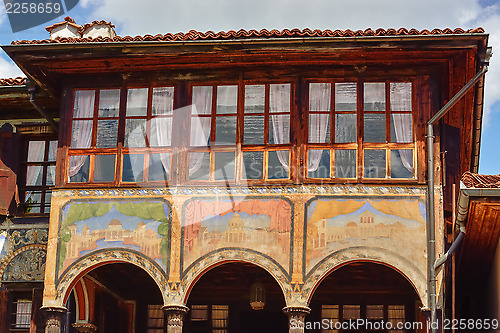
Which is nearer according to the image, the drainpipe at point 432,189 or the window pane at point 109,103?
the drainpipe at point 432,189

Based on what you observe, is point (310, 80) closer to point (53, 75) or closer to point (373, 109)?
point (373, 109)

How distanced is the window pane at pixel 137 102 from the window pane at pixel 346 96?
3493 millimetres

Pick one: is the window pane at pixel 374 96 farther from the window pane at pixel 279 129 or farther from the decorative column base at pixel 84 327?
the decorative column base at pixel 84 327

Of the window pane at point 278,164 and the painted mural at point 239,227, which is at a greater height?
the window pane at point 278,164

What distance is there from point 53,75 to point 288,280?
5.83 meters

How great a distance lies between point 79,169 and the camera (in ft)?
57.7

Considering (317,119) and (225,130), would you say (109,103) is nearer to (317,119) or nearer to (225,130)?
(225,130)

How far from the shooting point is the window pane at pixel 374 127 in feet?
56.1

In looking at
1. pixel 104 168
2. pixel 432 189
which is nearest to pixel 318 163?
pixel 432 189

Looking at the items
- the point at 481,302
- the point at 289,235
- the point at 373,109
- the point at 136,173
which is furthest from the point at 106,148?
the point at 481,302

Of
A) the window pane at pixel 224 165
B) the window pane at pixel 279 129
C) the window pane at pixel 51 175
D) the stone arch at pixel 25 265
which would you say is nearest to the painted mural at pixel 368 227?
the window pane at pixel 279 129

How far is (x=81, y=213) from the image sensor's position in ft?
56.4

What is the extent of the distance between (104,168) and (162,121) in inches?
53.1

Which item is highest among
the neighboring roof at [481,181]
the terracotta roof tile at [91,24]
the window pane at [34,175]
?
the terracotta roof tile at [91,24]
